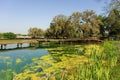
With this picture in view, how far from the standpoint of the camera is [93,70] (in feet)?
21.1

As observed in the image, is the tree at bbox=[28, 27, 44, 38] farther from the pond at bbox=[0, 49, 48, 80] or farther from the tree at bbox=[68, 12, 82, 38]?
the pond at bbox=[0, 49, 48, 80]

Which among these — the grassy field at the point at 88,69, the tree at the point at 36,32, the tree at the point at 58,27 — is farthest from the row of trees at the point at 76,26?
the grassy field at the point at 88,69

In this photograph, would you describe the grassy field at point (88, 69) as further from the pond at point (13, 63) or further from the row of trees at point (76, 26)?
the row of trees at point (76, 26)

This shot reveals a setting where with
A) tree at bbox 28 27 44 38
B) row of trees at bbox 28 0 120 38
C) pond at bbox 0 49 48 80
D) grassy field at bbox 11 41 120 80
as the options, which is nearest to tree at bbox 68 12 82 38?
row of trees at bbox 28 0 120 38

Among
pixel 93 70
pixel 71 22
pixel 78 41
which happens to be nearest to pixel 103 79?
pixel 93 70

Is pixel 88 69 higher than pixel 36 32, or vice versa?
pixel 36 32

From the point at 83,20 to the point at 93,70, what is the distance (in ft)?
162

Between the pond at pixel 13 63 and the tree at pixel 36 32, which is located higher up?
the tree at pixel 36 32

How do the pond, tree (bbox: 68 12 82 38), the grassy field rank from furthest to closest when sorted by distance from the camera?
tree (bbox: 68 12 82 38), the pond, the grassy field

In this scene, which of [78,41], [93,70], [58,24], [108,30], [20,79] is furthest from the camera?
[108,30]

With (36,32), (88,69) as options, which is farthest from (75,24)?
(88,69)

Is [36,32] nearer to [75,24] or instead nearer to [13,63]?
[75,24]

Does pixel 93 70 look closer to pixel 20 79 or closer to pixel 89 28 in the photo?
pixel 20 79

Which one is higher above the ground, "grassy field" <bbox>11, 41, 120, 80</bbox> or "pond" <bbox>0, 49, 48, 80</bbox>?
"grassy field" <bbox>11, 41, 120, 80</bbox>
